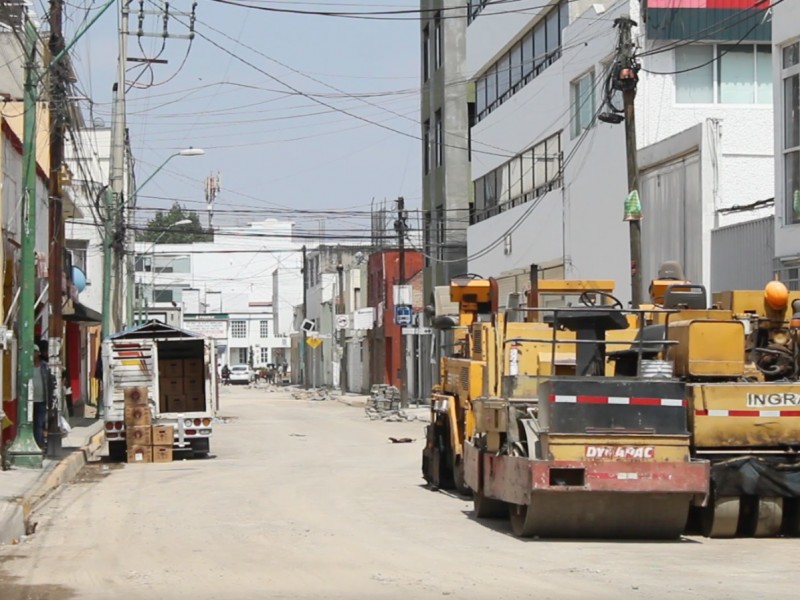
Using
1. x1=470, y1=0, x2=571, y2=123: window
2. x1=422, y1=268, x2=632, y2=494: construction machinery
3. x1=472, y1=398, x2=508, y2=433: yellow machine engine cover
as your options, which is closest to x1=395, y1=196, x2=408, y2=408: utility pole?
x1=470, y1=0, x2=571, y2=123: window

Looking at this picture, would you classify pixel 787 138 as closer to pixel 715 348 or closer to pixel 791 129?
pixel 791 129

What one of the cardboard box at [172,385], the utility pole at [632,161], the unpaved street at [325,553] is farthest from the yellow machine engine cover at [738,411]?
the cardboard box at [172,385]

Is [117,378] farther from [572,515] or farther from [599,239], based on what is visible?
[572,515]

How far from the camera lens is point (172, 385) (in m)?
32.7

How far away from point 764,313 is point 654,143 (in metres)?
16.4

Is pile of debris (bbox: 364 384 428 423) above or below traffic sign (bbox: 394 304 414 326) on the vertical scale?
below

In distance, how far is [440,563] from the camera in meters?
12.2

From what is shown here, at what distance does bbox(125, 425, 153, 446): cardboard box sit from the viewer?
2634 centimetres

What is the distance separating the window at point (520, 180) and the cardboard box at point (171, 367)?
12.1 m

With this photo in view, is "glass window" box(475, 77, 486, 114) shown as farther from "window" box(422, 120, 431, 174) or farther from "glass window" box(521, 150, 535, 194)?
"glass window" box(521, 150, 535, 194)

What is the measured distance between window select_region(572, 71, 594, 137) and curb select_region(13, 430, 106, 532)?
48.0ft

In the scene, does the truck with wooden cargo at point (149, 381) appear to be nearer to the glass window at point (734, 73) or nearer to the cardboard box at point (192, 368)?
the cardboard box at point (192, 368)

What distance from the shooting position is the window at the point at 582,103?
116 ft

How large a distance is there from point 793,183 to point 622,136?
28.5 feet
